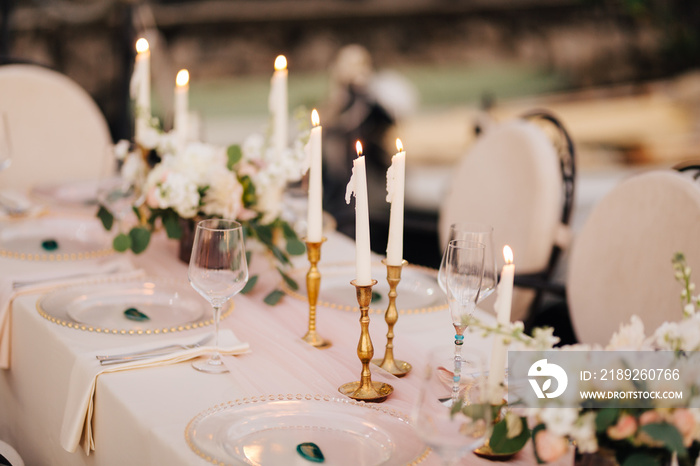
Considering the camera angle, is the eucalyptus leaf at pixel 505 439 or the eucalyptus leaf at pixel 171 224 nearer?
the eucalyptus leaf at pixel 505 439

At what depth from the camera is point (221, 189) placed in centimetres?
159

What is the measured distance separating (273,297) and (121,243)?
1.28 ft

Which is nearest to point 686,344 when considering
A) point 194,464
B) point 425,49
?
point 194,464

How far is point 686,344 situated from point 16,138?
2.56 m

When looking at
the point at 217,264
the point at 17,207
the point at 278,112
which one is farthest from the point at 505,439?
the point at 17,207

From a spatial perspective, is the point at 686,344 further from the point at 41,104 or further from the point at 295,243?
the point at 41,104

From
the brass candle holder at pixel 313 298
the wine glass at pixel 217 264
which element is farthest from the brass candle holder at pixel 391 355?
the wine glass at pixel 217 264

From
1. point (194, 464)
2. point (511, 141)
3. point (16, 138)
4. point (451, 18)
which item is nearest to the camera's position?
point (194, 464)

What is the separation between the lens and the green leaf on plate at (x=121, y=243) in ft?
A: 5.33

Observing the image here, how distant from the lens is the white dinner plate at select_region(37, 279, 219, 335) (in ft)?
4.27

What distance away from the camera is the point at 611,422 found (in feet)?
2.31

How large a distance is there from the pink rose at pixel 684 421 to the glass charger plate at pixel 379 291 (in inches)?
30.1

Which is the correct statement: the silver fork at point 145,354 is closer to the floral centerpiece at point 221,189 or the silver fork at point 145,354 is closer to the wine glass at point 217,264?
the wine glass at point 217,264

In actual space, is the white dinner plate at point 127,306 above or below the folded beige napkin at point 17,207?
below
